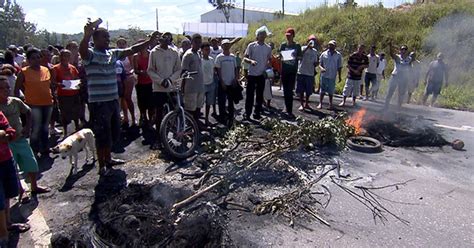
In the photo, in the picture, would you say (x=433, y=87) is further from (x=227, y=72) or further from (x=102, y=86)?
(x=102, y=86)

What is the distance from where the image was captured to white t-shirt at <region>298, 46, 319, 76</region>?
8.84 metres

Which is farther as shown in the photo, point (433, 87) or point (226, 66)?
point (433, 87)

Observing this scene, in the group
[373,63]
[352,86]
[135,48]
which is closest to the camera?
[135,48]

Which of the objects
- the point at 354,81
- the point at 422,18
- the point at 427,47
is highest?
the point at 422,18

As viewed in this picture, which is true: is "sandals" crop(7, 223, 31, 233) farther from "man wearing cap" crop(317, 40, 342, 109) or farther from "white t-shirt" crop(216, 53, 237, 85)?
"man wearing cap" crop(317, 40, 342, 109)

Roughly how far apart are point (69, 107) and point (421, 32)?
53.4ft

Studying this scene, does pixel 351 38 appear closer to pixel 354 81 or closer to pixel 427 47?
pixel 427 47

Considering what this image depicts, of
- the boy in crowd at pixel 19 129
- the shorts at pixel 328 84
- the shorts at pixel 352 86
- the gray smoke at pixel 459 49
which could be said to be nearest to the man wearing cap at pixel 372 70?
the shorts at pixel 352 86

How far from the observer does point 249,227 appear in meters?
3.76

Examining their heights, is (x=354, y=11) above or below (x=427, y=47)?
above

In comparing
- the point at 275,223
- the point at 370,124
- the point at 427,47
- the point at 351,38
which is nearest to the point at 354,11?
the point at 351,38

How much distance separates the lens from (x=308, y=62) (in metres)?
8.95

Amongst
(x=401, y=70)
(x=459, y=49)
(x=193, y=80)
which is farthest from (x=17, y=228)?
(x=459, y=49)

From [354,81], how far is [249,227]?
7719 millimetres
